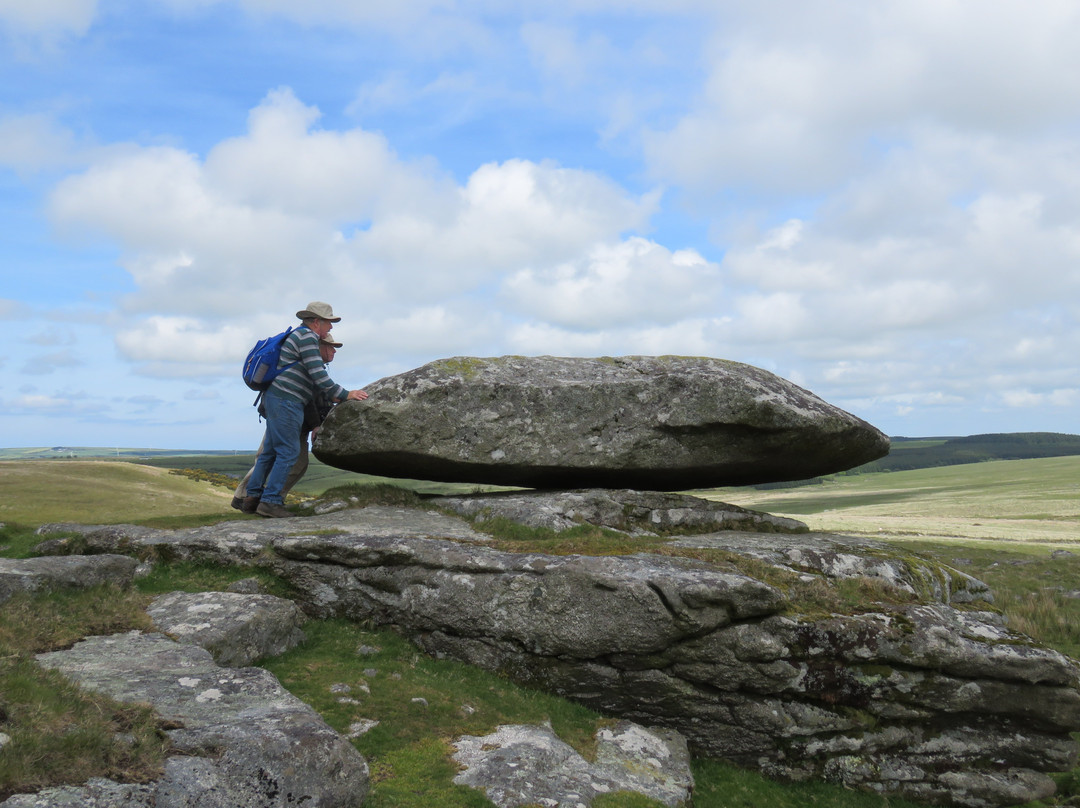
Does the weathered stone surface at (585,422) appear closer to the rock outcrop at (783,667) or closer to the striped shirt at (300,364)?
the striped shirt at (300,364)

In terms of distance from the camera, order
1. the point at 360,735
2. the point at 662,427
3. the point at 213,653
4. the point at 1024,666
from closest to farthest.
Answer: the point at 360,735, the point at 213,653, the point at 1024,666, the point at 662,427

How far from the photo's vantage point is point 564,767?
33.3ft

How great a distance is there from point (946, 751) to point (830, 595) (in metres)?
3.45

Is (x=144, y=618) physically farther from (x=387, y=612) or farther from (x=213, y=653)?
(x=387, y=612)

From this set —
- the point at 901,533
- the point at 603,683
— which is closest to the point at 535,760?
the point at 603,683

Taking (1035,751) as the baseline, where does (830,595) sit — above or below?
above

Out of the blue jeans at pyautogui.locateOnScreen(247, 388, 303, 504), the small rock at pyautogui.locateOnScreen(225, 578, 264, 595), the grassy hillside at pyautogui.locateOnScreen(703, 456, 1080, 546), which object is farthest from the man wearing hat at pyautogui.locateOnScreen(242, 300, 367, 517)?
the grassy hillside at pyautogui.locateOnScreen(703, 456, 1080, 546)

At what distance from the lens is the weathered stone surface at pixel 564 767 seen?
927 cm

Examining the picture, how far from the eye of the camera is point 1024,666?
12688 millimetres

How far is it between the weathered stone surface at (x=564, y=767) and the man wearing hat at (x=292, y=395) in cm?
973

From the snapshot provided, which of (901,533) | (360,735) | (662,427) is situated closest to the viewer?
(360,735)

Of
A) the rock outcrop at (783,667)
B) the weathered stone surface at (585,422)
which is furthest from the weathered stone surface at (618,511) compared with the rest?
the rock outcrop at (783,667)

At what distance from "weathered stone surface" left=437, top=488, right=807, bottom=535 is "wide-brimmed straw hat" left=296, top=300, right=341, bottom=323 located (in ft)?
20.0

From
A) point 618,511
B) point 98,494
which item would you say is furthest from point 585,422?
point 98,494
